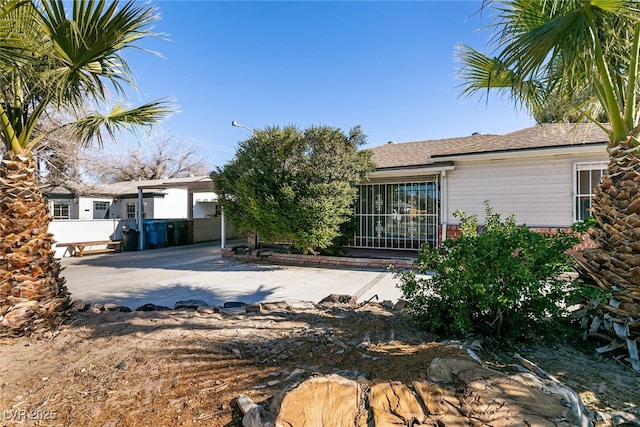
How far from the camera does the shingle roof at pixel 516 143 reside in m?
8.33

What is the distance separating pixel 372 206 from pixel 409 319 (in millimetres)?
8667

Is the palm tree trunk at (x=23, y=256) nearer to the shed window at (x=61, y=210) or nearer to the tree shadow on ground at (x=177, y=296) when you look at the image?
the tree shadow on ground at (x=177, y=296)

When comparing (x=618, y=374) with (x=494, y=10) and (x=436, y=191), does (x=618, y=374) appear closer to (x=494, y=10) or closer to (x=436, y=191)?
(x=494, y=10)

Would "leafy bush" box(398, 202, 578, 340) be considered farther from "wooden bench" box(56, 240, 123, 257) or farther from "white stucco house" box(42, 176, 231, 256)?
"wooden bench" box(56, 240, 123, 257)

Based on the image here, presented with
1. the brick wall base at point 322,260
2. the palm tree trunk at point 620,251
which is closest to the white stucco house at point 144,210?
the brick wall base at point 322,260

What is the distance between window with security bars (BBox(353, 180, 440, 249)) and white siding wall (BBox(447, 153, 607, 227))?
1.35m

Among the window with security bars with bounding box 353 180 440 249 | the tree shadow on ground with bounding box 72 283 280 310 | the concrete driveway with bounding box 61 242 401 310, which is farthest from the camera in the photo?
the window with security bars with bounding box 353 180 440 249

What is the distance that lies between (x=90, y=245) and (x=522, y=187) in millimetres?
16616

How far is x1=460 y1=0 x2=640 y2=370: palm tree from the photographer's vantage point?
3.25 m

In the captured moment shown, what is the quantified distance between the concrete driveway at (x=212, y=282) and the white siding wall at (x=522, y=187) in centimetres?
378

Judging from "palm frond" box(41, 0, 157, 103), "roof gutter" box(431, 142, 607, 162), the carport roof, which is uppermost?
"palm frond" box(41, 0, 157, 103)

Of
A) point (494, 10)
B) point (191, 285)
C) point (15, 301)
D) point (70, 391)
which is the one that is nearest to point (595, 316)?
point (494, 10)

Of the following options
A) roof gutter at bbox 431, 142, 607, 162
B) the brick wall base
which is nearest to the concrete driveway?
the brick wall base

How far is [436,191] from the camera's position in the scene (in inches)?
448
